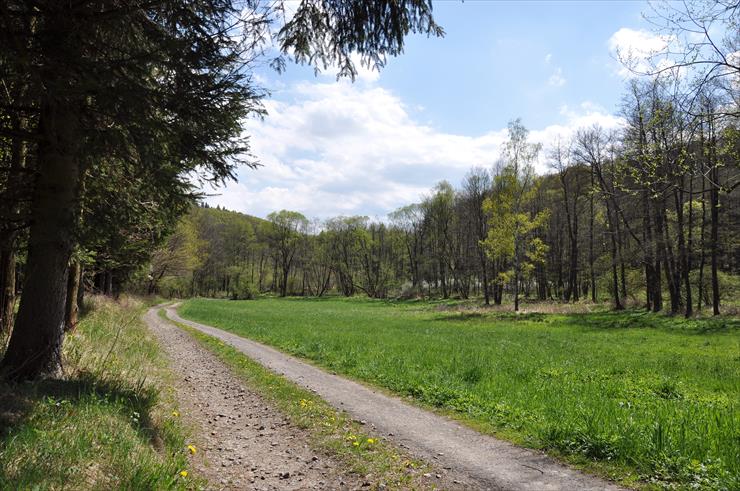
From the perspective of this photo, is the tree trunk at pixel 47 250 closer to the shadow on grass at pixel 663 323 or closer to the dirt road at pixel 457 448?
the dirt road at pixel 457 448

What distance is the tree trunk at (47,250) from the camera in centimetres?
599

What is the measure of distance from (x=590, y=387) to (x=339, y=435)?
218 inches

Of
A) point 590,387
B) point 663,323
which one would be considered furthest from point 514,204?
point 590,387

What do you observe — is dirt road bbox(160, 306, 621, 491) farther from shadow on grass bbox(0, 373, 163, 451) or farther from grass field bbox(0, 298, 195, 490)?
shadow on grass bbox(0, 373, 163, 451)

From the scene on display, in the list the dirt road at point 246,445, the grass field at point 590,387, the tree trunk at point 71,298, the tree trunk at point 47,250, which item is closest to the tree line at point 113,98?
the tree trunk at point 47,250

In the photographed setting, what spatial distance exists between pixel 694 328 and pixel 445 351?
49.7ft

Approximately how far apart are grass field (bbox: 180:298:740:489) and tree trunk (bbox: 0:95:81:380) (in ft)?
20.8

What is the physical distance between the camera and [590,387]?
8.53 meters

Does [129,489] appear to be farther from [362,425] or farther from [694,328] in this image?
[694,328]

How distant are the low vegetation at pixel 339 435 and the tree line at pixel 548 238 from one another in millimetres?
A: 7057

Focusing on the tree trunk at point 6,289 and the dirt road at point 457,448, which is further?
the tree trunk at point 6,289

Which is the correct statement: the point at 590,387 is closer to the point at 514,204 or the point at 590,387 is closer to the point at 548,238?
the point at 514,204

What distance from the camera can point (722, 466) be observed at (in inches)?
175

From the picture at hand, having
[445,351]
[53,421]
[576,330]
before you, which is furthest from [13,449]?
[576,330]
